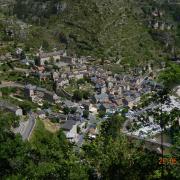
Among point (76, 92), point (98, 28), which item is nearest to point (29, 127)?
point (76, 92)

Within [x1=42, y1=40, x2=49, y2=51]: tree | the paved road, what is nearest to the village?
the paved road

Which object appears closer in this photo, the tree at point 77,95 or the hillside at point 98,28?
the tree at point 77,95

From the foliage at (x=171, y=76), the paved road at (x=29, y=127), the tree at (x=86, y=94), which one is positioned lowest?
the tree at (x=86, y=94)

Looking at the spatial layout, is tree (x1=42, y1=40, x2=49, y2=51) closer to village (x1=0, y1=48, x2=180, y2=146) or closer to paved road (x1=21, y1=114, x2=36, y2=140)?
village (x1=0, y1=48, x2=180, y2=146)

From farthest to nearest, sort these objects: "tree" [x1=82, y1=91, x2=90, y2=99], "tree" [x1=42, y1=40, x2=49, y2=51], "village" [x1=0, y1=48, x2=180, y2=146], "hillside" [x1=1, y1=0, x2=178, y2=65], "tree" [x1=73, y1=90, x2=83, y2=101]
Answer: "hillside" [x1=1, y1=0, x2=178, y2=65], "tree" [x1=42, y1=40, x2=49, y2=51], "tree" [x1=82, y1=91, x2=90, y2=99], "tree" [x1=73, y1=90, x2=83, y2=101], "village" [x1=0, y1=48, x2=180, y2=146]

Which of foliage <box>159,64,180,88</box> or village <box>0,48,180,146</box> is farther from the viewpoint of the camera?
village <box>0,48,180,146</box>

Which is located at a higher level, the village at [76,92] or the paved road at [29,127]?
the paved road at [29,127]

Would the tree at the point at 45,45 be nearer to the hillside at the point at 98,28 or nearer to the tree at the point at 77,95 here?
the hillside at the point at 98,28

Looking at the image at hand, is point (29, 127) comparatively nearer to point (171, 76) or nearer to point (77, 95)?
point (77, 95)

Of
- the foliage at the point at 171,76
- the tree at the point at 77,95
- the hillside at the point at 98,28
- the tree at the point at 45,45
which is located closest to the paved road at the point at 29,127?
the tree at the point at 77,95
